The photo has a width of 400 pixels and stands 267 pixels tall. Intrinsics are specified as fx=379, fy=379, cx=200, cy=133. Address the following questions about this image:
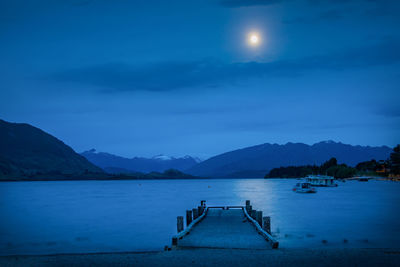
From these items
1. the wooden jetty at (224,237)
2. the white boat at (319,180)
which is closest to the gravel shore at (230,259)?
the wooden jetty at (224,237)

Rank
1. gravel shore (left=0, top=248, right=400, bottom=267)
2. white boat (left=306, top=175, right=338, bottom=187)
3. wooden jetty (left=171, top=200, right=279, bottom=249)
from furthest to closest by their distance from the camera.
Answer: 1. white boat (left=306, top=175, right=338, bottom=187)
2. wooden jetty (left=171, top=200, right=279, bottom=249)
3. gravel shore (left=0, top=248, right=400, bottom=267)

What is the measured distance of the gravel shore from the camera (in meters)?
14.0

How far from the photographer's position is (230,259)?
14602mm

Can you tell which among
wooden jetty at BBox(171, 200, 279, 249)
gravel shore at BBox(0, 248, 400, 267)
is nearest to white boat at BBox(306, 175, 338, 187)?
wooden jetty at BBox(171, 200, 279, 249)

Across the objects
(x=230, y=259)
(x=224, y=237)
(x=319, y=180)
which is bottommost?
(x=224, y=237)

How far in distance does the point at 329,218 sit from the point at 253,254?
39528 mm

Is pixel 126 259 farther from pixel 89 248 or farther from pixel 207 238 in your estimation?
pixel 89 248

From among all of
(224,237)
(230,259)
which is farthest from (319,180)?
(230,259)

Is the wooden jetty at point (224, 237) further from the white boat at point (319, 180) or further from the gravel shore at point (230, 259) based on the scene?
the white boat at point (319, 180)

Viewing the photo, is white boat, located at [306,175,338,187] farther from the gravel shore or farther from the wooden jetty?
the gravel shore

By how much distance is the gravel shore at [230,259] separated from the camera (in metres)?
14.0

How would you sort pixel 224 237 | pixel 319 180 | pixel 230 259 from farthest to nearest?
pixel 319 180 < pixel 224 237 < pixel 230 259

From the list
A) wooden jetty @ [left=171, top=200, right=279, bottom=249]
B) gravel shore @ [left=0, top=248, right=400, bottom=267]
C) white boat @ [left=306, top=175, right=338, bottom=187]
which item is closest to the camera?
gravel shore @ [left=0, top=248, right=400, bottom=267]

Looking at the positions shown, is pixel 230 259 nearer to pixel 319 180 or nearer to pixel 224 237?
pixel 224 237
